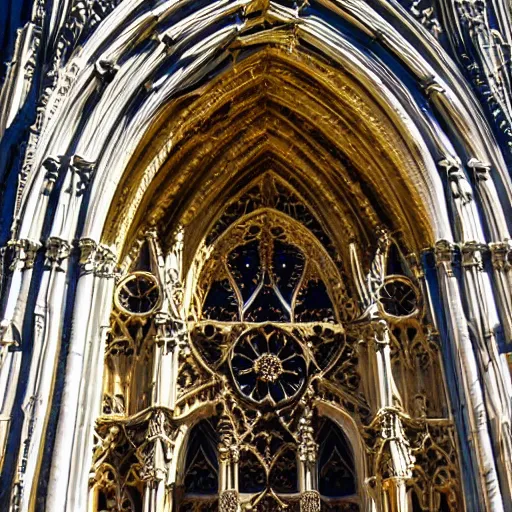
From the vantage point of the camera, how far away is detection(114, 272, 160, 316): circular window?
1223cm

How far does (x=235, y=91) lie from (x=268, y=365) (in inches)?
182

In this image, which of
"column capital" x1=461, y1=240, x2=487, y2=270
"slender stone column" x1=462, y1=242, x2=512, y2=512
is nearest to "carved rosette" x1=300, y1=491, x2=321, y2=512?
"slender stone column" x1=462, y1=242, x2=512, y2=512

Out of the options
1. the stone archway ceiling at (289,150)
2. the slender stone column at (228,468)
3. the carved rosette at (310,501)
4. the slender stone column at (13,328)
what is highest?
the stone archway ceiling at (289,150)

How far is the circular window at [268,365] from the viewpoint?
41.3 feet

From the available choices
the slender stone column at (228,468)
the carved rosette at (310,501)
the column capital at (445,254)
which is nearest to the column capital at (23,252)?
the slender stone column at (228,468)

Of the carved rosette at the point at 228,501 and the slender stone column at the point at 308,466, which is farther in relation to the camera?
the slender stone column at the point at 308,466

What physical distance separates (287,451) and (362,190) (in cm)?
449

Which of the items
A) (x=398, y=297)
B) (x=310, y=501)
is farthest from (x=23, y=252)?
(x=398, y=297)

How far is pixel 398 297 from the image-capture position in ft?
42.1

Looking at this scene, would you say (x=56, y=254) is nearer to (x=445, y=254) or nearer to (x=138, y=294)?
(x=138, y=294)

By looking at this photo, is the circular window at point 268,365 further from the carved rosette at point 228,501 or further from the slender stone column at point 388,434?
the carved rosette at point 228,501

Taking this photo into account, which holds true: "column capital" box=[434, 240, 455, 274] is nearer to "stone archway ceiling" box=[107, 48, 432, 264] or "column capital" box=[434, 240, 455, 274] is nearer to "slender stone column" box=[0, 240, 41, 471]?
"stone archway ceiling" box=[107, 48, 432, 264]

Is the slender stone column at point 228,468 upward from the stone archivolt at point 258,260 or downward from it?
downward

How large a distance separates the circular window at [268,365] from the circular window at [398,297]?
5.11ft
